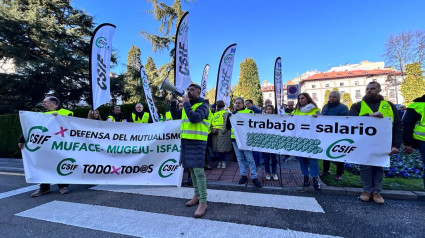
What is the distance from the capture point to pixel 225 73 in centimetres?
707

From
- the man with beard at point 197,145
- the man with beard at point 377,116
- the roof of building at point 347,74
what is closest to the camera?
the man with beard at point 197,145

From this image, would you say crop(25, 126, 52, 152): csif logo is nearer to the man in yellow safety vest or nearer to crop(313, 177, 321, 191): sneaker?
crop(313, 177, 321, 191): sneaker

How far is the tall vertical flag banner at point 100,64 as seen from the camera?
15.7 feet

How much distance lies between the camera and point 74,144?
4.20 m

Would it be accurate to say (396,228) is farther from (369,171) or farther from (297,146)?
(297,146)

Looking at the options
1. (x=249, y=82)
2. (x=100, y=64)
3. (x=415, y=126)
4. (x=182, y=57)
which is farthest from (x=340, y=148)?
(x=249, y=82)

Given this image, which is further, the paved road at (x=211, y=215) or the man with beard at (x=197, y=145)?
the man with beard at (x=197, y=145)

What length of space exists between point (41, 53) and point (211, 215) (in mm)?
17509

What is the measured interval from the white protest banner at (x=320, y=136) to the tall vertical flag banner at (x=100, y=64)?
3.13m

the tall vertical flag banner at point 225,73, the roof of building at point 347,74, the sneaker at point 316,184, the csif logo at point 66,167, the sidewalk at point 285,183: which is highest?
the roof of building at point 347,74

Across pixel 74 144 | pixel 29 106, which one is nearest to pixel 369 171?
pixel 74 144

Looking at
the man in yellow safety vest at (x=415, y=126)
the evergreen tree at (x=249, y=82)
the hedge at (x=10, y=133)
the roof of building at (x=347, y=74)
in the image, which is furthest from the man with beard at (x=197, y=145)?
the roof of building at (x=347, y=74)

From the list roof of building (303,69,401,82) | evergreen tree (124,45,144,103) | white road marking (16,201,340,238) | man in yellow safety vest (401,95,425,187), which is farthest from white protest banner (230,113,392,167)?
roof of building (303,69,401,82)

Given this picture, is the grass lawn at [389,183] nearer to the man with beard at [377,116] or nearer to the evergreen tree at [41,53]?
the man with beard at [377,116]
